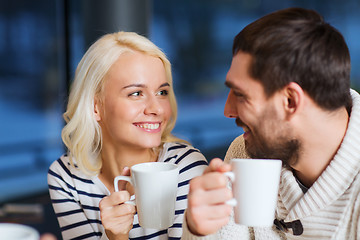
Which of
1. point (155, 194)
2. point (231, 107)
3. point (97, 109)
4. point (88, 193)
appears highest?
point (231, 107)

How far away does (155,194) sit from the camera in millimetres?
1148

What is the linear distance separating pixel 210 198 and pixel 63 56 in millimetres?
3856

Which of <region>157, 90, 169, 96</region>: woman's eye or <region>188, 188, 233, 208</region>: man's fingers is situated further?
<region>157, 90, 169, 96</region>: woman's eye

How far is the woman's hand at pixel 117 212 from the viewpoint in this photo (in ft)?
4.25

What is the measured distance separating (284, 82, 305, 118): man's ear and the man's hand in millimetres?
267

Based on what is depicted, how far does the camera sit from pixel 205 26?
6750mm

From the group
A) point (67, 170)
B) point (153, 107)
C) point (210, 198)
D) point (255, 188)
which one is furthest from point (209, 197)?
point (67, 170)

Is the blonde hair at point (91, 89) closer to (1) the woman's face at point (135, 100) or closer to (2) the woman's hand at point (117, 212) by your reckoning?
(1) the woman's face at point (135, 100)

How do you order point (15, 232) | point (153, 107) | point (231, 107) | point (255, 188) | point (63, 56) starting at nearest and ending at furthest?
point (15, 232), point (255, 188), point (231, 107), point (153, 107), point (63, 56)

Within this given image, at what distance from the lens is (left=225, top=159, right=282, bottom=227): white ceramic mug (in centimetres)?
97

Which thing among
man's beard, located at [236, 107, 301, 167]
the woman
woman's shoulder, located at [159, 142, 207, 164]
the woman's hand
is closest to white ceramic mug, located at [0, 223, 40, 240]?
the woman's hand

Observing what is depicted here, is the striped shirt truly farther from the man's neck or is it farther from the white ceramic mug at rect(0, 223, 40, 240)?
the white ceramic mug at rect(0, 223, 40, 240)

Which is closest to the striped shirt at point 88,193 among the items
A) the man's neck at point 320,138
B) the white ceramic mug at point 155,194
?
the white ceramic mug at point 155,194

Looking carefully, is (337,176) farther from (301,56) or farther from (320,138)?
(301,56)
